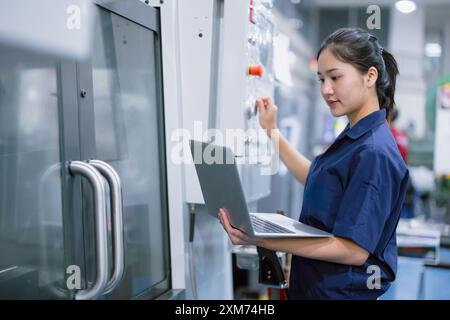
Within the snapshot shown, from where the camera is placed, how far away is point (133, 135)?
5.60ft

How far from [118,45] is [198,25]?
36 centimetres

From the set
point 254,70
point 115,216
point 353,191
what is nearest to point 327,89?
point 353,191

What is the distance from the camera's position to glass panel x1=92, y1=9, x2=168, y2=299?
1.53 metres

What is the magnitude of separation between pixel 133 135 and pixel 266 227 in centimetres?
62

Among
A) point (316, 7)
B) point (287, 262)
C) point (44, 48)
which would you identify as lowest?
point (287, 262)

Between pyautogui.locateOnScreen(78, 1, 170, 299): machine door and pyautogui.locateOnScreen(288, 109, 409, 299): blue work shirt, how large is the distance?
0.58 m

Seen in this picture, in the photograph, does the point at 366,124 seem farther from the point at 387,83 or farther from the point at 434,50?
the point at 434,50

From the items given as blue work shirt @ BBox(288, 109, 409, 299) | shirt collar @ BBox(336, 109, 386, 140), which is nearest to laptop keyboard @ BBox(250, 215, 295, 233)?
blue work shirt @ BBox(288, 109, 409, 299)

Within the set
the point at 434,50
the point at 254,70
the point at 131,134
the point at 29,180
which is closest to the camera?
the point at 29,180

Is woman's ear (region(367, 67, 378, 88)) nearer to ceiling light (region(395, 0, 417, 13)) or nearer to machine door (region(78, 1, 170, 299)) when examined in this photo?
machine door (region(78, 1, 170, 299))
